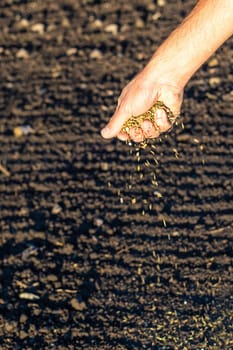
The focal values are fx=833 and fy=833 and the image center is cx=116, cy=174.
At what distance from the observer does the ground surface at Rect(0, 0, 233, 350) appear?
3760mm

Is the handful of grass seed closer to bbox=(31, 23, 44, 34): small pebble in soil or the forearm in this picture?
the forearm

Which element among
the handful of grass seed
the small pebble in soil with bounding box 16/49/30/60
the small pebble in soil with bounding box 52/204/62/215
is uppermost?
the handful of grass seed

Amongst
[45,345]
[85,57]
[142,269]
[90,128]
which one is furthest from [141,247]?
[85,57]

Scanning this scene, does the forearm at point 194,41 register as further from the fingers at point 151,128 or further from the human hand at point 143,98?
the fingers at point 151,128

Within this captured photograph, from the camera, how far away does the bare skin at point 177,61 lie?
9.93 ft

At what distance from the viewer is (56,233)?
421 centimetres

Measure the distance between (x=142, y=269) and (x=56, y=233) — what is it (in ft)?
1.68

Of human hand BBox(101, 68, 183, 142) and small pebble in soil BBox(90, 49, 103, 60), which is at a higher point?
human hand BBox(101, 68, 183, 142)

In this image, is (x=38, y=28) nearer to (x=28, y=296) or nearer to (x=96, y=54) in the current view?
(x=96, y=54)

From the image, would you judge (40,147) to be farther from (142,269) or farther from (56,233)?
(142,269)

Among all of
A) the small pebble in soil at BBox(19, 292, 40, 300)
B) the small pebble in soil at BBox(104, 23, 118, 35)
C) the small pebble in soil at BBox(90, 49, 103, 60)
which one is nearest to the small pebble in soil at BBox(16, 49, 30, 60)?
the small pebble in soil at BBox(90, 49, 103, 60)

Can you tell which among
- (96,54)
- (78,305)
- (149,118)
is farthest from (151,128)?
(96,54)

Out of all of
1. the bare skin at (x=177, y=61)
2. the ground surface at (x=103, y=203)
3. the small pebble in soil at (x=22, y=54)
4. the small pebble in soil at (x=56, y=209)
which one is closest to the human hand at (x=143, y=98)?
the bare skin at (x=177, y=61)

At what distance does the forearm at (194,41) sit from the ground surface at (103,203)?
3.57 feet
